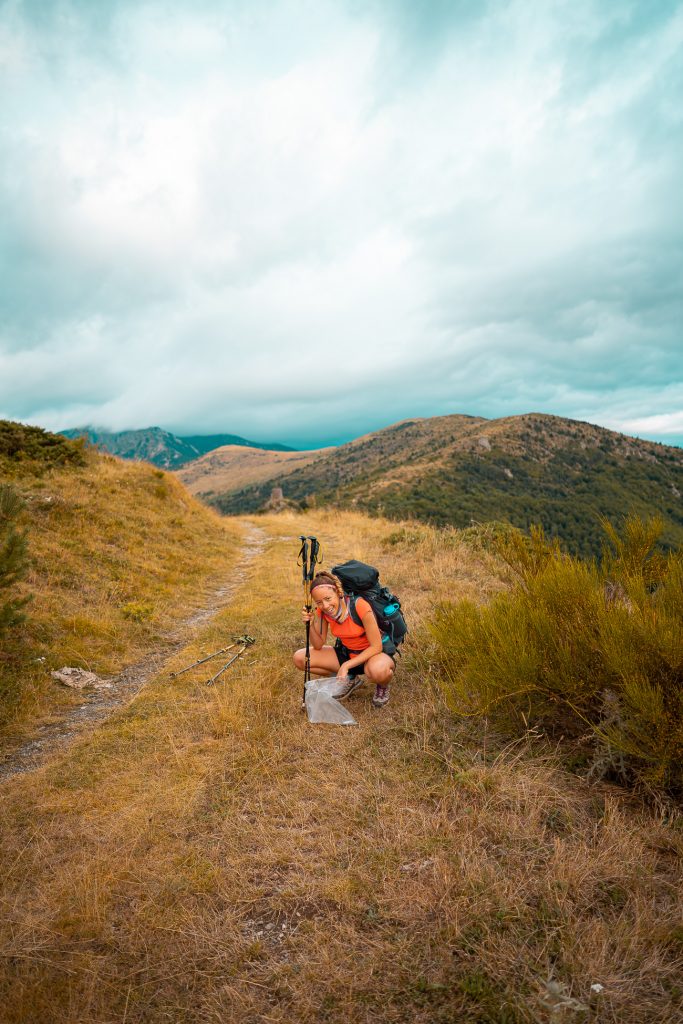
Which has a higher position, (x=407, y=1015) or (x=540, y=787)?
(x=540, y=787)

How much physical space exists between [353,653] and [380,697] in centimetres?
51

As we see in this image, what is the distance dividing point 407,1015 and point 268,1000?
640 mm

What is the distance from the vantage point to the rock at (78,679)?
5.77 m

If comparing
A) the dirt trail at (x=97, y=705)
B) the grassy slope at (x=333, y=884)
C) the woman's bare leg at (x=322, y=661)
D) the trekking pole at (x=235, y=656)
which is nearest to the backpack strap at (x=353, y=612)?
the woman's bare leg at (x=322, y=661)

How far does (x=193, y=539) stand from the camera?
13.3 metres

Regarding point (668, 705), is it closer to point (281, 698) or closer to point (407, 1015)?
point (407, 1015)

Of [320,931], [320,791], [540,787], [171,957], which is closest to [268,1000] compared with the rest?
[320,931]

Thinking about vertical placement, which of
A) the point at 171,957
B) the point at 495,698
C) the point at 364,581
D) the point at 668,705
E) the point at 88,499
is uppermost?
the point at 88,499

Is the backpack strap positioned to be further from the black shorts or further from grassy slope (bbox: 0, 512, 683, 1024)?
grassy slope (bbox: 0, 512, 683, 1024)

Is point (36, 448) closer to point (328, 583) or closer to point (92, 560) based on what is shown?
point (92, 560)

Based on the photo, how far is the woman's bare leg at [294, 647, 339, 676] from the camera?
5.07 meters

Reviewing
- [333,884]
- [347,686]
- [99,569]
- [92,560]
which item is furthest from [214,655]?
[92,560]

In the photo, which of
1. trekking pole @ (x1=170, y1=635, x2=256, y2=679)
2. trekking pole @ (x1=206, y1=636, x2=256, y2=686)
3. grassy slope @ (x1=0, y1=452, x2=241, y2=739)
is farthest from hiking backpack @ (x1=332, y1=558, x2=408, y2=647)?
grassy slope @ (x1=0, y1=452, x2=241, y2=739)

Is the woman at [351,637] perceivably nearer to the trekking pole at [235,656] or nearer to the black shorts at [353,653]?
the black shorts at [353,653]
